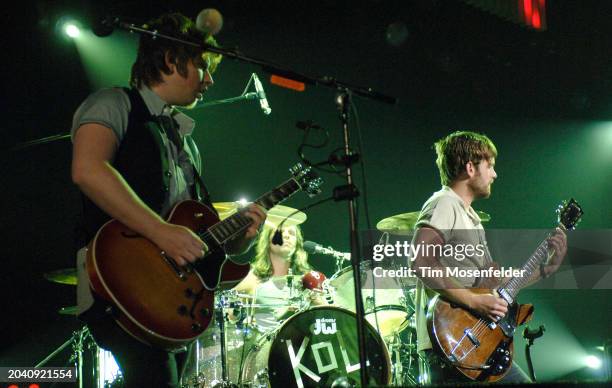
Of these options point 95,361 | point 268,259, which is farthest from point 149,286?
point 268,259

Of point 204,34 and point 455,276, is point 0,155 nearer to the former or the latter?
point 204,34

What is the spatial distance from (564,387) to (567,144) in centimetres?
684

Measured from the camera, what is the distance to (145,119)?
268 centimetres

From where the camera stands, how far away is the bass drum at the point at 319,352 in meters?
5.24

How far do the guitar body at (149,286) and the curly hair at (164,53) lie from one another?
0.71 m

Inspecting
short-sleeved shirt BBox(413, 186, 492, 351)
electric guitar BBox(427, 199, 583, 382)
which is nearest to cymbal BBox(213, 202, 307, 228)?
short-sleeved shirt BBox(413, 186, 492, 351)

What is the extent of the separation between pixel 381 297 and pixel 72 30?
4.53m

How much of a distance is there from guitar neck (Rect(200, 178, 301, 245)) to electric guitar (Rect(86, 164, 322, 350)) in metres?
0.01

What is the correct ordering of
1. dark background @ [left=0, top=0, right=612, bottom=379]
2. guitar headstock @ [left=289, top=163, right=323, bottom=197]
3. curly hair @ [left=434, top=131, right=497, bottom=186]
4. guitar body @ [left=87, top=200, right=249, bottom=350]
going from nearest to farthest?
guitar body @ [left=87, top=200, right=249, bottom=350]
guitar headstock @ [left=289, top=163, right=323, bottom=197]
curly hair @ [left=434, top=131, right=497, bottom=186]
dark background @ [left=0, top=0, right=612, bottom=379]

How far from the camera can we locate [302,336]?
5344mm

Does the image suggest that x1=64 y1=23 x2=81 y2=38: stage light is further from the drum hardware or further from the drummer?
the drum hardware

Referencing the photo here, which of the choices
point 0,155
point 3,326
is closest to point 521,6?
point 0,155

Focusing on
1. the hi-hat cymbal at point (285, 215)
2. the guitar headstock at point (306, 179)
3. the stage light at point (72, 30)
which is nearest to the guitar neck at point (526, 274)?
the guitar headstock at point (306, 179)

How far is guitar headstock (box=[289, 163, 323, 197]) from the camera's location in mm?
3428
